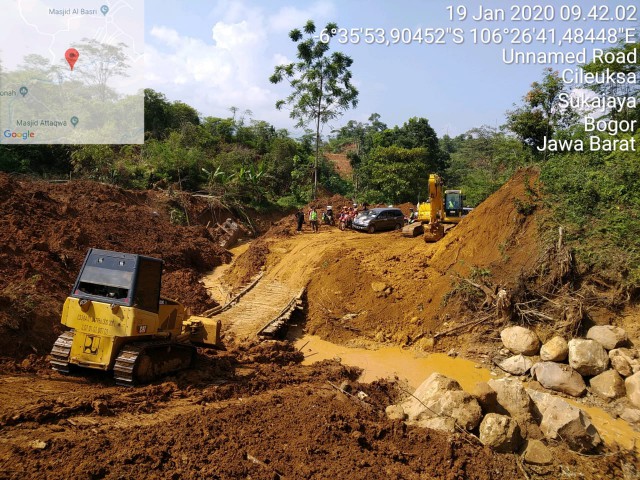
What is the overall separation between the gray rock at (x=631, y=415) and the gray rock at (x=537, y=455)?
3.56 meters

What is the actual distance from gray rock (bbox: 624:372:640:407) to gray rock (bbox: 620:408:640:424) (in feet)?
0.74

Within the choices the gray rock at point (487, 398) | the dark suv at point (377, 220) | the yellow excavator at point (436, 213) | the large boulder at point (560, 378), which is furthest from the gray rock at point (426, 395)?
the dark suv at point (377, 220)

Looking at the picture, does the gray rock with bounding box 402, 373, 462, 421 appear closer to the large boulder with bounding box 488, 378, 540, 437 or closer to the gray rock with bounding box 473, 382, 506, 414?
the gray rock with bounding box 473, 382, 506, 414

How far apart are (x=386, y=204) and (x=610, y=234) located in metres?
24.5

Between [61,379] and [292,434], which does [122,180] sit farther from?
[292,434]

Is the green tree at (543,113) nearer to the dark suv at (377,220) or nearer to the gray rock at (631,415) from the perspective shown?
the dark suv at (377,220)

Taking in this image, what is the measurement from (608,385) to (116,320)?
34.3 ft

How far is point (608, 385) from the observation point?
10227 millimetres

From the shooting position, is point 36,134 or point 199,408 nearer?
point 199,408

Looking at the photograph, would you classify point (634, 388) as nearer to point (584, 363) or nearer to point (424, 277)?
point (584, 363)

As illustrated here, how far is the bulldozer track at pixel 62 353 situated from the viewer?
A: 8008 mm

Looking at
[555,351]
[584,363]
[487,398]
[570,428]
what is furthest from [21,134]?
[570,428]

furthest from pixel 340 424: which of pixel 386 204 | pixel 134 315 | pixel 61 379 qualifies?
pixel 386 204

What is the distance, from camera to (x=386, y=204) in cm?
3741
